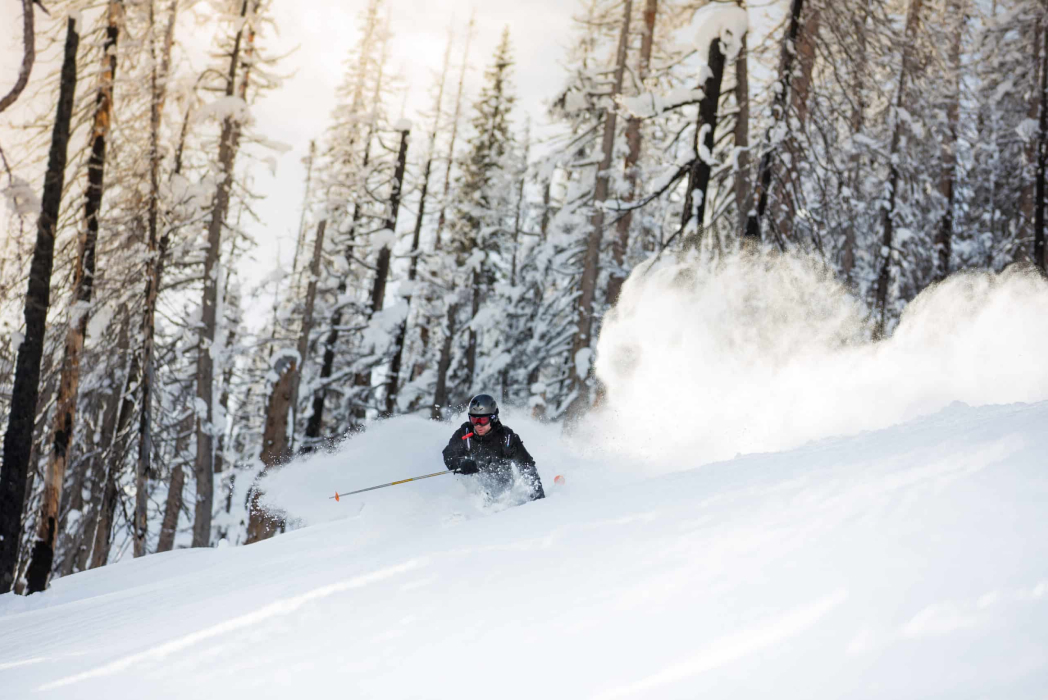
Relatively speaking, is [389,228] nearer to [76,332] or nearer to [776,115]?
[76,332]

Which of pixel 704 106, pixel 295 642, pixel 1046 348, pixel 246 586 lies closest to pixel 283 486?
pixel 246 586

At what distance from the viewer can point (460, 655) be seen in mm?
2492

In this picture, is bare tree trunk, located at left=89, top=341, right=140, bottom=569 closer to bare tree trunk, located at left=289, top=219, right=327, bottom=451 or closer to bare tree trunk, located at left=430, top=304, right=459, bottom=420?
bare tree trunk, located at left=289, top=219, right=327, bottom=451

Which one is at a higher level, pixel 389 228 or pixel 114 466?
pixel 389 228

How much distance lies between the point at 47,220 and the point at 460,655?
1038 centimetres

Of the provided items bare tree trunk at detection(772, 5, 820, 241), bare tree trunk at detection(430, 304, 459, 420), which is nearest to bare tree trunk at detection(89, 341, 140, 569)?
bare tree trunk at detection(772, 5, 820, 241)

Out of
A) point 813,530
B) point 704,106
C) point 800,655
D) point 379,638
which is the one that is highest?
point 704,106

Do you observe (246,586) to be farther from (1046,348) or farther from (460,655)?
(1046,348)

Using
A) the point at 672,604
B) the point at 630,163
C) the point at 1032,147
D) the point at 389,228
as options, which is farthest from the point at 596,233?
the point at 672,604

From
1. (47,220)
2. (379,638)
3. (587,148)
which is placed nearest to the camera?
(379,638)

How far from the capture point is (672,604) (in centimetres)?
252

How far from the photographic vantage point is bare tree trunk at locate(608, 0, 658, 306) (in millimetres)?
17078

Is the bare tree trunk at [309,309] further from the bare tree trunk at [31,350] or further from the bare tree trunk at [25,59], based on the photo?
the bare tree trunk at [25,59]

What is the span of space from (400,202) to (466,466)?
15.5 m
